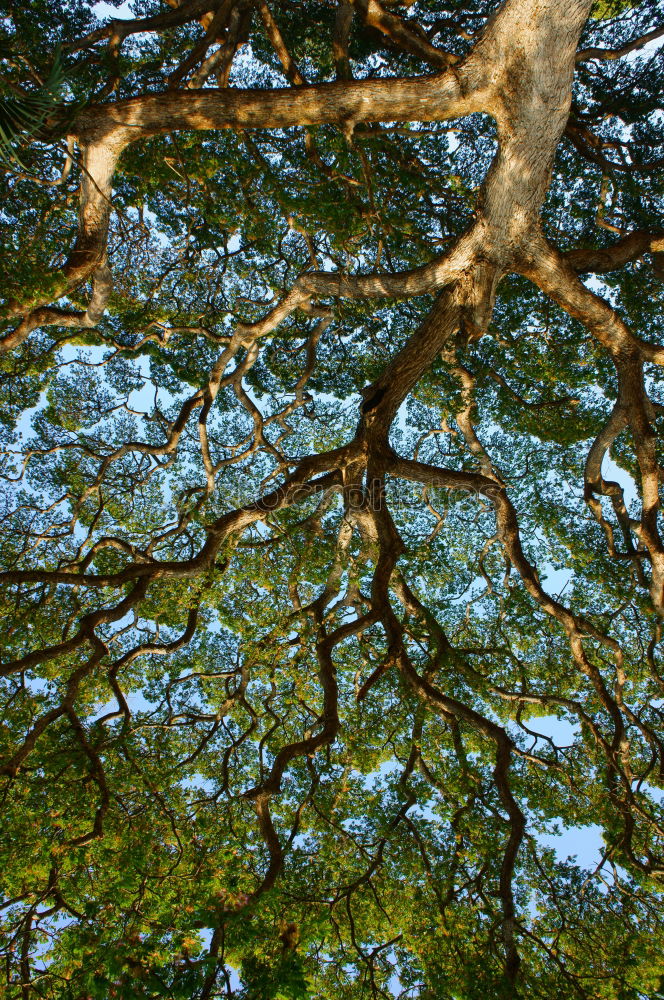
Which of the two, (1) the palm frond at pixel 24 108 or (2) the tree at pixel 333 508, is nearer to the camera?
(1) the palm frond at pixel 24 108

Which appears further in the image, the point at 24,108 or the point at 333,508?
the point at 333,508

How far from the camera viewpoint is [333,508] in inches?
412

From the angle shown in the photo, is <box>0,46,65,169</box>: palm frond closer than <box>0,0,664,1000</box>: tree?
Yes

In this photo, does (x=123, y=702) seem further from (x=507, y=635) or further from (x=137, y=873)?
(x=507, y=635)

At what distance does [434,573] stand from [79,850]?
5956 millimetres

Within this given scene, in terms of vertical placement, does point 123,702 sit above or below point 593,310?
below

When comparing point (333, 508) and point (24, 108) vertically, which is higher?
point (333, 508)

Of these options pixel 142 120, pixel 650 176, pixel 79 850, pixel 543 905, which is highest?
pixel 650 176

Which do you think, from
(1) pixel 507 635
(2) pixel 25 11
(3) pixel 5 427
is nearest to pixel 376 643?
(1) pixel 507 635

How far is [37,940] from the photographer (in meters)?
5.67

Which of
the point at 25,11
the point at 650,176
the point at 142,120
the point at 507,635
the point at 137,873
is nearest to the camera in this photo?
the point at 142,120

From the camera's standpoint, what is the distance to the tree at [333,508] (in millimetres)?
5367

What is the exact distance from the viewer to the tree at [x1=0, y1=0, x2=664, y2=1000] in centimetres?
537

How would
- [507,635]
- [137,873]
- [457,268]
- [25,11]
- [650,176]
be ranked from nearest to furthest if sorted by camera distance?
[137,873] → [457,268] → [25,11] → [650,176] → [507,635]
